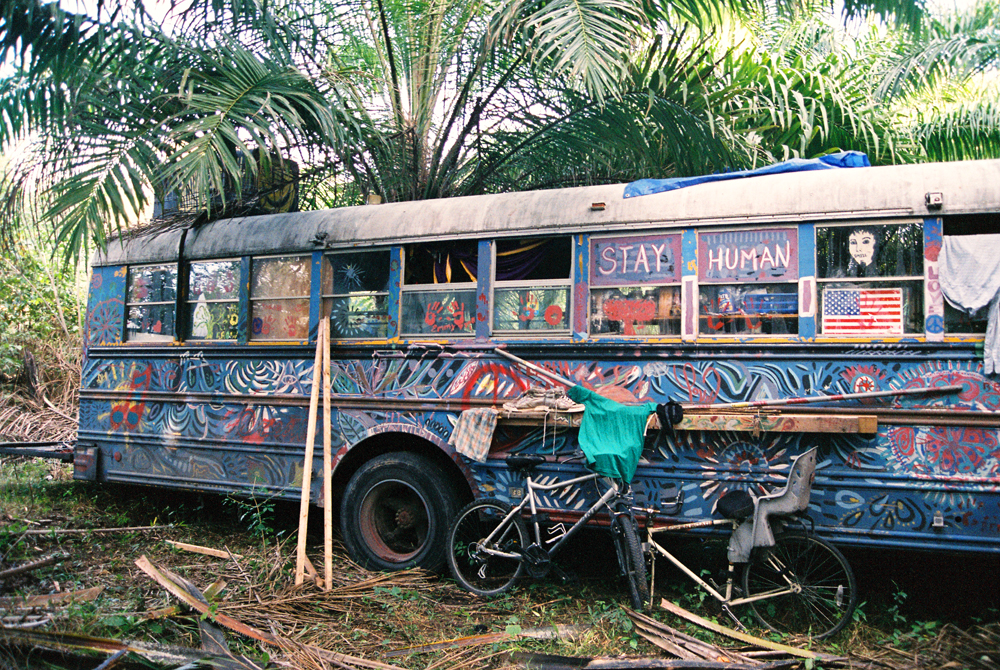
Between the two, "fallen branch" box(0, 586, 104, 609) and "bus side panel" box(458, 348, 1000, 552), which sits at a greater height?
"bus side panel" box(458, 348, 1000, 552)

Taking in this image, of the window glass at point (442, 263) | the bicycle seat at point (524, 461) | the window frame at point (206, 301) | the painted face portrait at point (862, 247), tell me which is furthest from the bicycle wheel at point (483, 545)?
the painted face portrait at point (862, 247)

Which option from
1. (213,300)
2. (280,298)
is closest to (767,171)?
(280,298)

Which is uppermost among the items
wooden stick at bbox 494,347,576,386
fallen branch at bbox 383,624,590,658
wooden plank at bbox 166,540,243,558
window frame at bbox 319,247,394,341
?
window frame at bbox 319,247,394,341

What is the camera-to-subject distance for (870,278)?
4.74 meters

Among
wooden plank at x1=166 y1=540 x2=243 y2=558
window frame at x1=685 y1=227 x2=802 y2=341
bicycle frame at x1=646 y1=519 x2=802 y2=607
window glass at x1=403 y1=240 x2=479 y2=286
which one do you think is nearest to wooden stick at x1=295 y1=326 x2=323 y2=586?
wooden plank at x1=166 y1=540 x2=243 y2=558

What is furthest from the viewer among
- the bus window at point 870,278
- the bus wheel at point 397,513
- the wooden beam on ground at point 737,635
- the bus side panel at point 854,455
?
the bus wheel at point 397,513

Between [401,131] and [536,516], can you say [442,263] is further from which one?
[401,131]

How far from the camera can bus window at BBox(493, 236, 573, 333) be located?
218 inches

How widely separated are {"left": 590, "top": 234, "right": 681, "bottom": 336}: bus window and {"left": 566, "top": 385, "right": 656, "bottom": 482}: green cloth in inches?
22.3

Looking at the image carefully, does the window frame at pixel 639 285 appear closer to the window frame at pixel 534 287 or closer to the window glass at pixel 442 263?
the window frame at pixel 534 287

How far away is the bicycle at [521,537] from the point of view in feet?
16.1

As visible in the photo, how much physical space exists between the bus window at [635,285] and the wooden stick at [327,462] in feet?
6.93

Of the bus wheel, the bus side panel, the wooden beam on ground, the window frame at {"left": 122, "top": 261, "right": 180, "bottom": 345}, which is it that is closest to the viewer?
the wooden beam on ground

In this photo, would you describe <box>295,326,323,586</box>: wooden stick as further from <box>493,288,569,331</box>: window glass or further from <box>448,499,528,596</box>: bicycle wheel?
<box>493,288,569,331</box>: window glass
